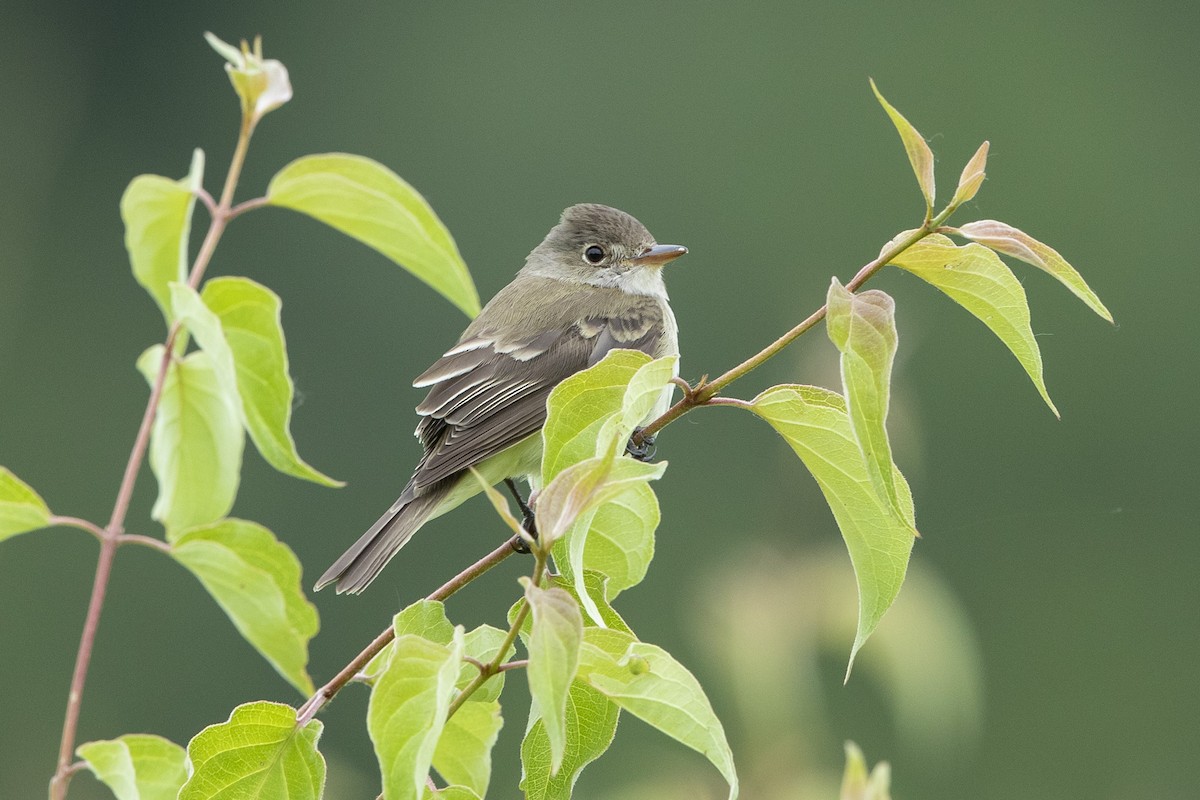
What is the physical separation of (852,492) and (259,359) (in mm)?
909

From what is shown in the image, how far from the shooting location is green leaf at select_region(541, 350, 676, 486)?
2072 mm

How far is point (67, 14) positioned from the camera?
2672 centimetres

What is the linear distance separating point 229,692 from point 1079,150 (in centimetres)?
1173

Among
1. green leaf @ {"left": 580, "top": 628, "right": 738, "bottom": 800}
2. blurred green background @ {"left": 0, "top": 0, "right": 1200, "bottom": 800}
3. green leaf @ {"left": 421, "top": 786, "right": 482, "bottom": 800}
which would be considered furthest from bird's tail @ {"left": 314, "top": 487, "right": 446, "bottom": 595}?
blurred green background @ {"left": 0, "top": 0, "right": 1200, "bottom": 800}

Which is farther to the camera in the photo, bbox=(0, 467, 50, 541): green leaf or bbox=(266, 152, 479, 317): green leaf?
bbox=(266, 152, 479, 317): green leaf

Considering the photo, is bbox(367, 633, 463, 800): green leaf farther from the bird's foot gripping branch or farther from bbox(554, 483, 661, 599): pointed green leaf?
bbox(554, 483, 661, 599): pointed green leaf

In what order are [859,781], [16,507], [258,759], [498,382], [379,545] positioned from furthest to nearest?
[498,382] < [379,545] < [16,507] < [258,759] < [859,781]

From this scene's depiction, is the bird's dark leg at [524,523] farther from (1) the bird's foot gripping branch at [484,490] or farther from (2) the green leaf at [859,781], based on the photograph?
(2) the green leaf at [859,781]

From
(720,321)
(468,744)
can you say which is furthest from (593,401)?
(720,321)

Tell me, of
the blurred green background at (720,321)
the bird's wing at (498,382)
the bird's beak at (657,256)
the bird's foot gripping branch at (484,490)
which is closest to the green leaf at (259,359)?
the bird's foot gripping branch at (484,490)

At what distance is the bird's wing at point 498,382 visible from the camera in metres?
4.43

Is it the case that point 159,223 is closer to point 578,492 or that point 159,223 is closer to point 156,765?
point 156,765

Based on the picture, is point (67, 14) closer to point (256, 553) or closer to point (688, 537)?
point (688, 537)

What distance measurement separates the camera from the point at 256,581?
2.51 meters
